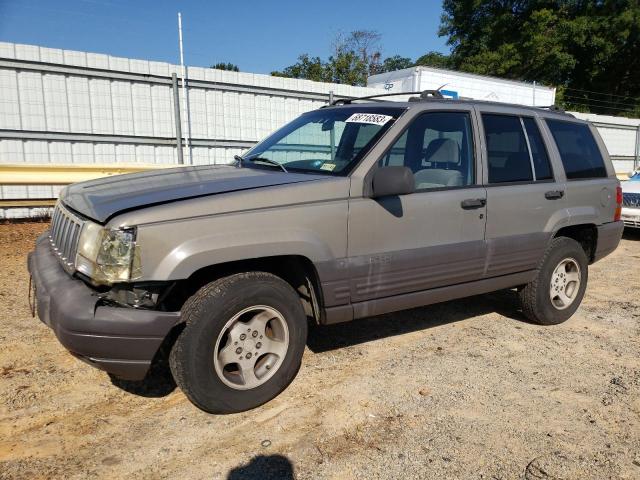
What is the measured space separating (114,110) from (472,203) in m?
7.34

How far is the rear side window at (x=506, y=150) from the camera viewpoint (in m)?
4.05

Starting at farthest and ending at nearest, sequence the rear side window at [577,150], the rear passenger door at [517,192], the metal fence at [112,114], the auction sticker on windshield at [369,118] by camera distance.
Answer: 1. the metal fence at [112,114]
2. the rear side window at [577,150]
3. the rear passenger door at [517,192]
4. the auction sticker on windshield at [369,118]

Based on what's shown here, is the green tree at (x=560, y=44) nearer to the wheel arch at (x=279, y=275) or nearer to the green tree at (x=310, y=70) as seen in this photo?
the green tree at (x=310, y=70)

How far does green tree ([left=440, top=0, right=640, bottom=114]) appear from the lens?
98.1ft

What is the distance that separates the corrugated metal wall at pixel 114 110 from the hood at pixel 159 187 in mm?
5683

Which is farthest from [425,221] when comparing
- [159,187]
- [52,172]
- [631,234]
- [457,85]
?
[457,85]

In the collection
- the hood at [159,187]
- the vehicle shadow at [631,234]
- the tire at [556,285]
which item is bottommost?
the vehicle shadow at [631,234]

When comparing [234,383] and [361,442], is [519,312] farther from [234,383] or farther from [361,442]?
[234,383]

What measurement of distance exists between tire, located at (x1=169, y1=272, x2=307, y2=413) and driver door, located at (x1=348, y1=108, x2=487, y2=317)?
20.4 inches

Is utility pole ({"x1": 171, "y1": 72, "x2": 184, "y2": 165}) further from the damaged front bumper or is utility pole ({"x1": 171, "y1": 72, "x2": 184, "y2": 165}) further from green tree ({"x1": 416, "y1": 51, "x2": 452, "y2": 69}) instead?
green tree ({"x1": 416, "y1": 51, "x2": 452, "y2": 69})

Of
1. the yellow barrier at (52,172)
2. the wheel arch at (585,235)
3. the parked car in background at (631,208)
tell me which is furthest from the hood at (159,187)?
the parked car in background at (631,208)

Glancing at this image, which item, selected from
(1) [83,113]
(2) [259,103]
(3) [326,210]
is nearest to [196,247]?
(3) [326,210]

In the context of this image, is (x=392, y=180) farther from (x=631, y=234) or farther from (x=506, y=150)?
(x=631, y=234)

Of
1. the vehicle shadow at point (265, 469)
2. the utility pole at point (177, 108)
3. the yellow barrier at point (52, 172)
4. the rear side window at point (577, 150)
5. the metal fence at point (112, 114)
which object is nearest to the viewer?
the vehicle shadow at point (265, 469)
